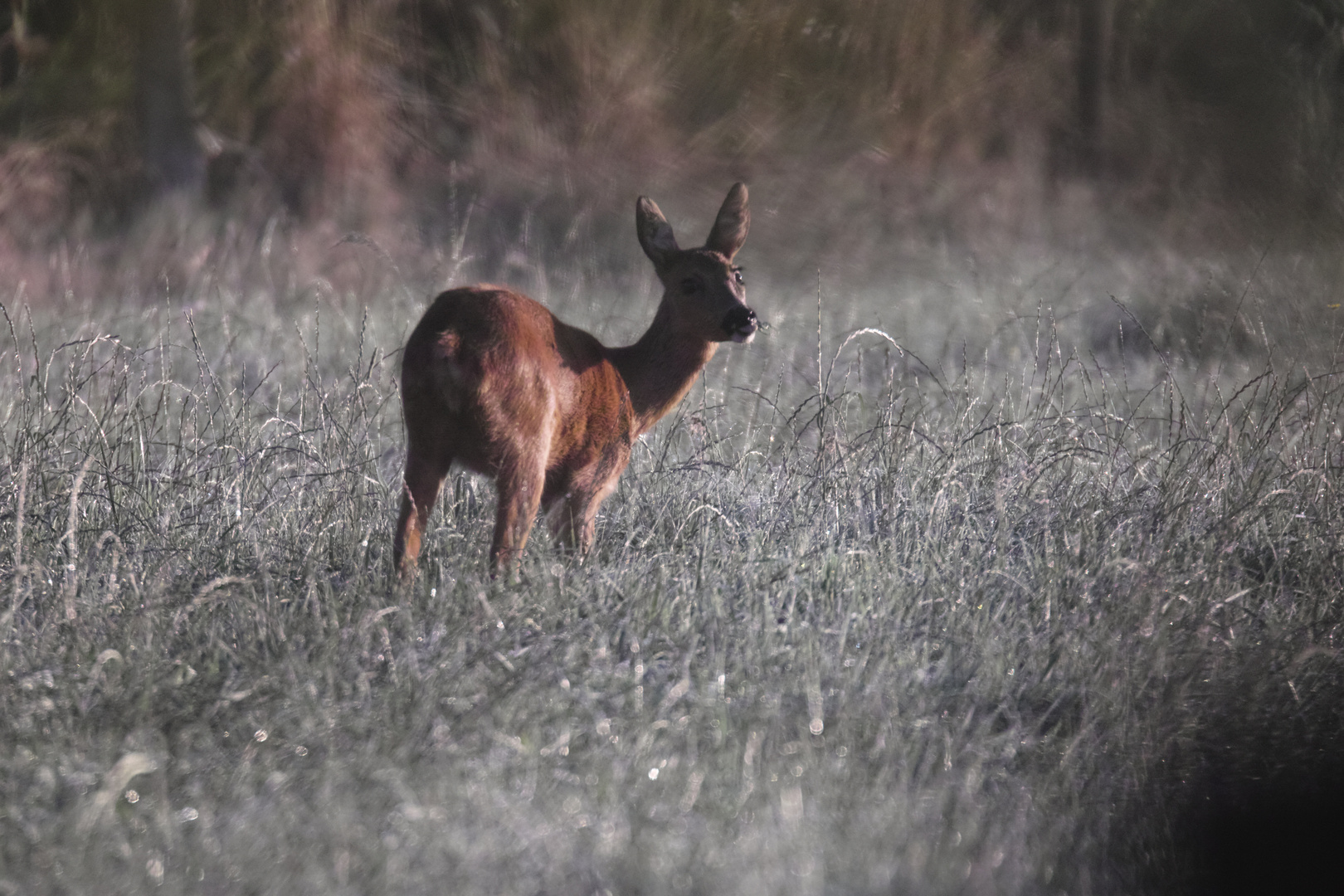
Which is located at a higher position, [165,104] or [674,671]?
[674,671]

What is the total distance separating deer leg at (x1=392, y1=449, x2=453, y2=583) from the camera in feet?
10.8

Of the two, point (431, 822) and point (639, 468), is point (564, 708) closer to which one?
point (431, 822)

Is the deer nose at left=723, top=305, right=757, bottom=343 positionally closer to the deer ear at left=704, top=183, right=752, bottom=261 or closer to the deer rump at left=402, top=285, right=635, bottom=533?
the deer ear at left=704, top=183, right=752, bottom=261

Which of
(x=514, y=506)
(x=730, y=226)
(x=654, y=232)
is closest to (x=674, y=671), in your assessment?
(x=514, y=506)

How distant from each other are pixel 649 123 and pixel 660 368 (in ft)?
28.8

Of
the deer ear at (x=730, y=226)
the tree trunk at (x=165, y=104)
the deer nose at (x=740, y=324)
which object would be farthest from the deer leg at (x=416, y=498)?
the tree trunk at (x=165, y=104)

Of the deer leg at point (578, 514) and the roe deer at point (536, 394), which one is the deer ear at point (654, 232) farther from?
the deer leg at point (578, 514)

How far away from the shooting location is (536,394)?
10.9 feet

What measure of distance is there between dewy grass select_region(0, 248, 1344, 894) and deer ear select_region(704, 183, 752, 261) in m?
0.69

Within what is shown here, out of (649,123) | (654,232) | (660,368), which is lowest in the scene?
(649,123)

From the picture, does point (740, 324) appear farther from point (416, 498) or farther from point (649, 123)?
point (649, 123)

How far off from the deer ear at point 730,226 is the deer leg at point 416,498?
4.68 feet

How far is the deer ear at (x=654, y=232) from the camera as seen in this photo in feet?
13.9

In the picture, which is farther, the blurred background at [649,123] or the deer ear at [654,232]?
the blurred background at [649,123]
